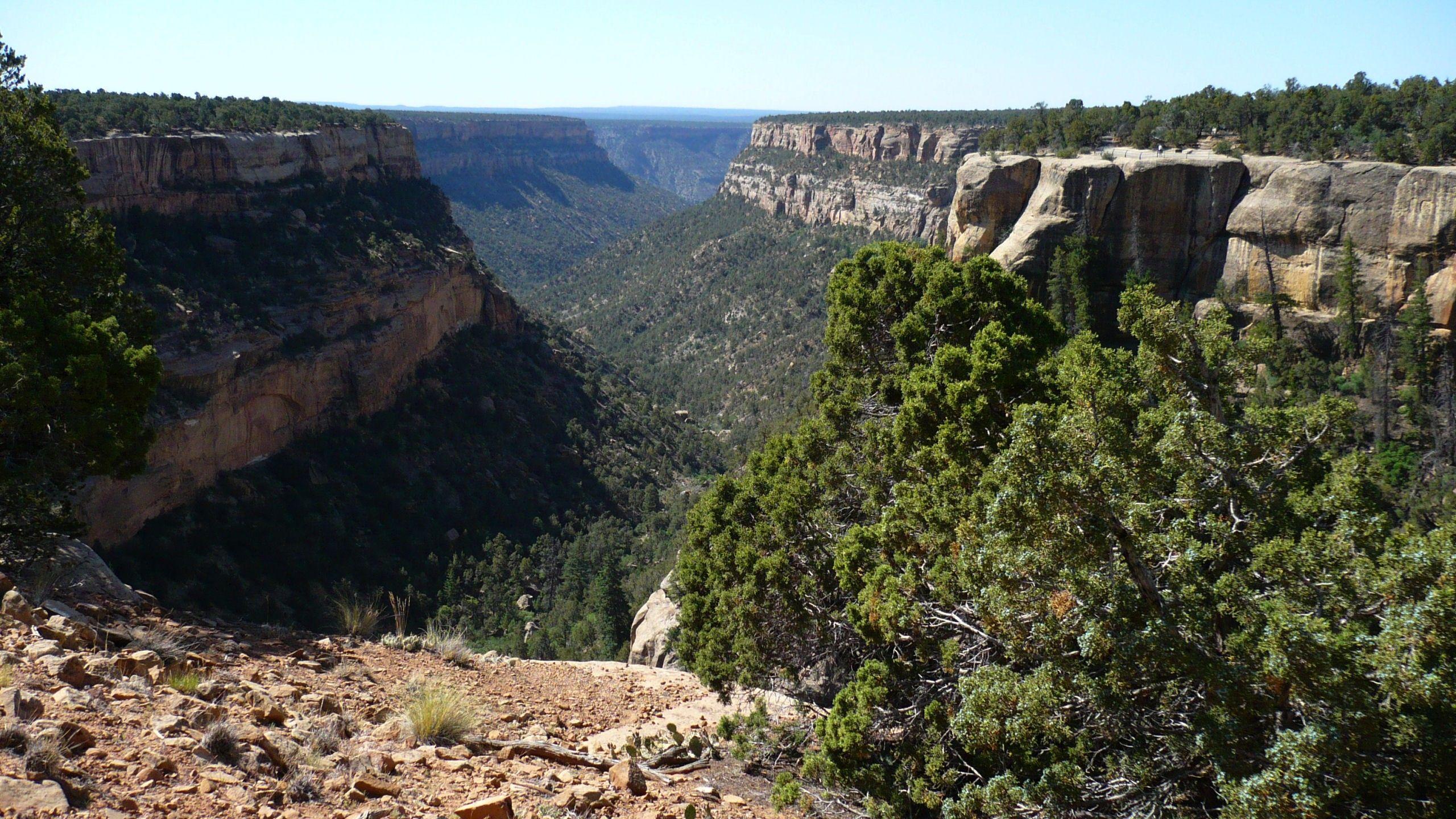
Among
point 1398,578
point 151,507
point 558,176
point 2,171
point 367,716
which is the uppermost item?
point 558,176

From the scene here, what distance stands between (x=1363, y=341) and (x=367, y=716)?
3274cm

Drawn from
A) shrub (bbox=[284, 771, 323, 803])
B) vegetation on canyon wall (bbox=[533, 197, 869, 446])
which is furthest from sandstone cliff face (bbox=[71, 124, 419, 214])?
vegetation on canyon wall (bbox=[533, 197, 869, 446])

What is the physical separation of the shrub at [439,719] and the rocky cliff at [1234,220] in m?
31.0

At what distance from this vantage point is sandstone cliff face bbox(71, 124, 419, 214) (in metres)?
34.8

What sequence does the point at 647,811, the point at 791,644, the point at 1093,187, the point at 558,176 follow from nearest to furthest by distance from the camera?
the point at 647,811 < the point at 791,644 < the point at 1093,187 < the point at 558,176

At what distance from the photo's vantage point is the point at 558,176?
167625mm

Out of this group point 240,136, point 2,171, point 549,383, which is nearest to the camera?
point 2,171

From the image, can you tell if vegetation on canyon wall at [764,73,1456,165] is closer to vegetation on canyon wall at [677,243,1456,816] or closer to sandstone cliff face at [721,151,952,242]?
vegetation on canyon wall at [677,243,1456,816]

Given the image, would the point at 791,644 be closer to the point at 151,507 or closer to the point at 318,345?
the point at 151,507

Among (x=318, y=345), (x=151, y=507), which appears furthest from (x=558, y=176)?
(x=151, y=507)

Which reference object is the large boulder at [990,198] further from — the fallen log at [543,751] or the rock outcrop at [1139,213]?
the fallen log at [543,751]

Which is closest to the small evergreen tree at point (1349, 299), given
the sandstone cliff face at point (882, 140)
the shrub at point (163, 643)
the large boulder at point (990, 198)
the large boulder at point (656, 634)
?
the large boulder at point (990, 198)

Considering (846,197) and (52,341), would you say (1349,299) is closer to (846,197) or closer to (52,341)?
(52,341)

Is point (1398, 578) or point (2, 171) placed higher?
point (2, 171)
